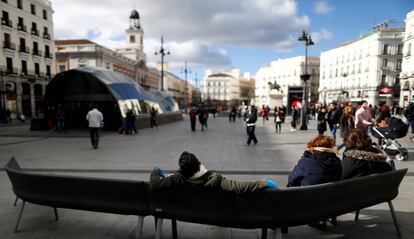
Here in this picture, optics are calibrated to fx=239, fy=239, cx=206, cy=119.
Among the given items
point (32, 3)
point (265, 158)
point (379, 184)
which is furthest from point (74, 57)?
point (379, 184)

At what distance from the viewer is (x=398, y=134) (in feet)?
21.3

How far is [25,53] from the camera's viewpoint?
35.2m

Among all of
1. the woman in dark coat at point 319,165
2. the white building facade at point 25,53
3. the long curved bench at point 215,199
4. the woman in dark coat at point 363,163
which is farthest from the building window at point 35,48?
the woman in dark coat at point 363,163

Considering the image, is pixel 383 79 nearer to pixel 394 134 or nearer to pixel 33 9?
pixel 394 134

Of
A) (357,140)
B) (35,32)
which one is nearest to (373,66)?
(357,140)

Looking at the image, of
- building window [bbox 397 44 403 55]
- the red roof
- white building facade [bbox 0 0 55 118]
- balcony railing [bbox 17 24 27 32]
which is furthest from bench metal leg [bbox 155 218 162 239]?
the red roof

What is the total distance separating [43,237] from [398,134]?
8114mm

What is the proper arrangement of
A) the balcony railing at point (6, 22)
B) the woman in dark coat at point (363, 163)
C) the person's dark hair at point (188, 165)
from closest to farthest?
the person's dark hair at point (188, 165)
the woman in dark coat at point (363, 163)
the balcony railing at point (6, 22)

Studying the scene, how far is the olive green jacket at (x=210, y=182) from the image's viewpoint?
7.70ft

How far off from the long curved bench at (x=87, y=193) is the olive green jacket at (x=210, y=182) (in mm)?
187

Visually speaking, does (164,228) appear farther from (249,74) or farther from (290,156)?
(249,74)

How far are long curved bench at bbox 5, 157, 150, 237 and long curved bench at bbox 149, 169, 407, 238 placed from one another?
0.19 metres

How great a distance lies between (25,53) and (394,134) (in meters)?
44.0

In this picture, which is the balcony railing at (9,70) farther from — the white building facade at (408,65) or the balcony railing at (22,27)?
the white building facade at (408,65)
